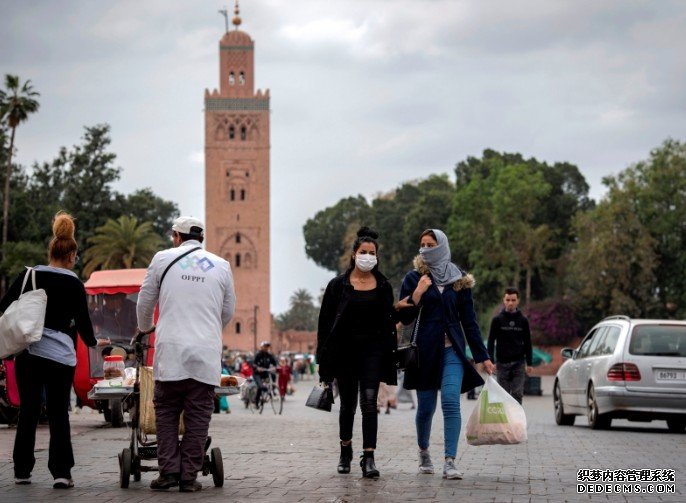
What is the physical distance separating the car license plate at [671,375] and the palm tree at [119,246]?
63334 mm

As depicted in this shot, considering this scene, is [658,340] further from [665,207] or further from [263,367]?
[665,207]

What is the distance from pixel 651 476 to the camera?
1144cm

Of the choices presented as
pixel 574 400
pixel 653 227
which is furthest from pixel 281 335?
pixel 574 400

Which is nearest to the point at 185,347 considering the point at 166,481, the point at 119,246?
the point at 166,481

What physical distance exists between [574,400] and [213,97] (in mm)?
120355

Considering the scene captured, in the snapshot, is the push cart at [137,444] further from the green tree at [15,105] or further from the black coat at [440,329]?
the green tree at [15,105]

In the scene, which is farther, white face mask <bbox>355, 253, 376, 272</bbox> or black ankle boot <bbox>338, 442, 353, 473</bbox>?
black ankle boot <bbox>338, 442, 353, 473</bbox>

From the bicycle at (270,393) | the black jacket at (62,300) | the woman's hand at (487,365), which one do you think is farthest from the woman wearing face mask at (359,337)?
the bicycle at (270,393)

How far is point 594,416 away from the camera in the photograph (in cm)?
2025

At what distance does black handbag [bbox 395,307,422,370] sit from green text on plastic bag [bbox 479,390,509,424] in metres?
0.64

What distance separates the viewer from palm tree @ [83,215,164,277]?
82188 millimetres

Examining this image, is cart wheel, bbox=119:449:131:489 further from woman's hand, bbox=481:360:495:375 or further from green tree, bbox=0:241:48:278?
green tree, bbox=0:241:48:278

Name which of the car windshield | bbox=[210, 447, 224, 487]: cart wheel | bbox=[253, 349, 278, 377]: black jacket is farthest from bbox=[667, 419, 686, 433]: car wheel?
bbox=[253, 349, 278, 377]: black jacket

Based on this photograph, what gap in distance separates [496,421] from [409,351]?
874mm
